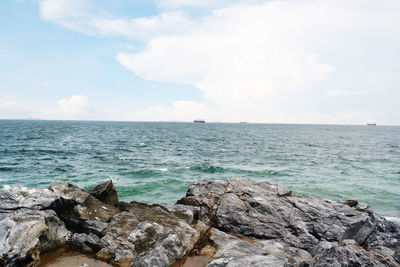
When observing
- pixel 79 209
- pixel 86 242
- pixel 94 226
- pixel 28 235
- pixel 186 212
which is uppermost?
pixel 28 235

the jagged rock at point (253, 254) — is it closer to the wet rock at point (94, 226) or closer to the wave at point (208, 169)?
the wet rock at point (94, 226)

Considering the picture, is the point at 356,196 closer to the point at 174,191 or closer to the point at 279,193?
the point at 279,193

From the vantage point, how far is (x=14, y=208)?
30.2 ft

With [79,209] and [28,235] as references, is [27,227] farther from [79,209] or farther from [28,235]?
[79,209]

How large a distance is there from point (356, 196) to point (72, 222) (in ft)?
74.5

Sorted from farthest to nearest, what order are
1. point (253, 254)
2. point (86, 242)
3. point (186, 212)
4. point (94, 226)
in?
point (186, 212) < point (94, 226) < point (86, 242) < point (253, 254)

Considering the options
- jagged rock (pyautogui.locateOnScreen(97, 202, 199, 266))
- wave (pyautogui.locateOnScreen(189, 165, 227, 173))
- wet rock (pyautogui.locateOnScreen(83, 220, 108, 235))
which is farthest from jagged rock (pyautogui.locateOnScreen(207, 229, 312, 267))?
wave (pyautogui.locateOnScreen(189, 165, 227, 173))

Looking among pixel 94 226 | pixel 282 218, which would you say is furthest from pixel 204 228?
pixel 94 226

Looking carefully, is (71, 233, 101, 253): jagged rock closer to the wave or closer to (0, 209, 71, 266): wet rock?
(0, 209, 71, 266): wet rock

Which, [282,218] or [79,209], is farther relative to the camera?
[282,218]

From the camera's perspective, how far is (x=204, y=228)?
10.1m

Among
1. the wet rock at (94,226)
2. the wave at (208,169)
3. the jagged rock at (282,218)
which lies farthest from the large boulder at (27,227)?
the wave at (208,169)

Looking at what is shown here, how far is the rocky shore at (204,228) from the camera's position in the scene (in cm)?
701

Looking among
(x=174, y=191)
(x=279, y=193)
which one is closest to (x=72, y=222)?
(x=279, y=193)
